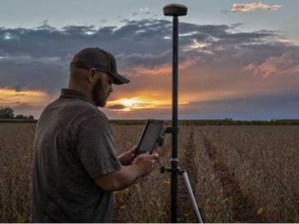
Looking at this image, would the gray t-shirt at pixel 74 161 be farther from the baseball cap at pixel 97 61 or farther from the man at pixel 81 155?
the baseball cap at pixel 97 61

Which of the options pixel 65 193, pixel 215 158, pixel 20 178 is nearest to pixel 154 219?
pixel 20 178

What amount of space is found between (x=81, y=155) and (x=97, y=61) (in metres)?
0.46

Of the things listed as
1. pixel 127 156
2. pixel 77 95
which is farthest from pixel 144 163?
pixel 77 95

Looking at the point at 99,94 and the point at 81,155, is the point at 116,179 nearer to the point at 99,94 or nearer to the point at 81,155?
the point at 81,155

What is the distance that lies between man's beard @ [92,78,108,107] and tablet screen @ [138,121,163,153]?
1.38ft

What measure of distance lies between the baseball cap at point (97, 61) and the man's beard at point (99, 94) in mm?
67

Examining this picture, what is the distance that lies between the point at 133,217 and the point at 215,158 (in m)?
9.65

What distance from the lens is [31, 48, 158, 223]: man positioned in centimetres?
227

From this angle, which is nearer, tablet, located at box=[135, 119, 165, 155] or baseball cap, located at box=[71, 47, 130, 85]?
baseball cap, located at box=[71, 47, 130, 85]

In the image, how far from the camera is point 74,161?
92.0 inches

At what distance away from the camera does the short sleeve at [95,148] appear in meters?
2.25

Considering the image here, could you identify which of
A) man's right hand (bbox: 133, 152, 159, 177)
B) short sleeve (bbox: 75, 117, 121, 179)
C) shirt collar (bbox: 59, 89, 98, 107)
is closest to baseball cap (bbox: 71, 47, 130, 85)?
shirt collar (bbox: 59, 89, 98, 107)

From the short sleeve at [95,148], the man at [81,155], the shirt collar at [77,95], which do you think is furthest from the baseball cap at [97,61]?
the short sleeve at [95,148]

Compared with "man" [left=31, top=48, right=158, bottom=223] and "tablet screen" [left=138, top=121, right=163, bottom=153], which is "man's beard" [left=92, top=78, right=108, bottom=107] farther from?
"tablet screen" [left=138, top=121, right=163, bottom=153]
